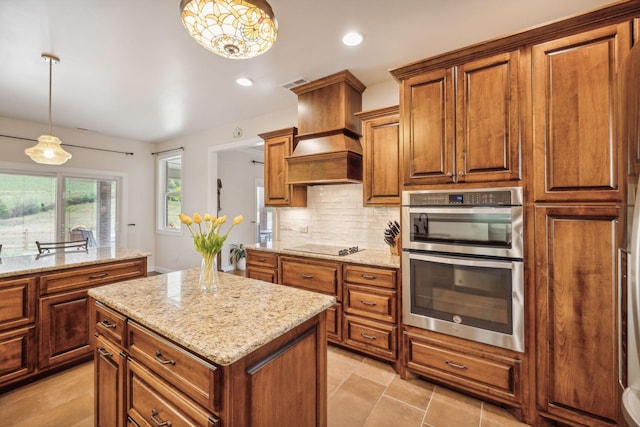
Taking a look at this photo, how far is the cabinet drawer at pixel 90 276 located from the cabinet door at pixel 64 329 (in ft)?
0.23

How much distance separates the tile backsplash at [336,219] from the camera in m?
3.14

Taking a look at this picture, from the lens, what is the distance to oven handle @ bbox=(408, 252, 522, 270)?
1.82 meters

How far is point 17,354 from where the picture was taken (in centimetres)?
209

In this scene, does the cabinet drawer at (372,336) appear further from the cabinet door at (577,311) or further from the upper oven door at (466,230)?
the cabinet door at (577,311)

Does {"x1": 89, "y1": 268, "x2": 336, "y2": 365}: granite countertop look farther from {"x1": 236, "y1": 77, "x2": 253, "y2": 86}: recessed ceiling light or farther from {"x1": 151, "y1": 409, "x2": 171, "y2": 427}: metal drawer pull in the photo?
{"x1": 236, "y1": 77, "x2": 253, "y2": 86}: recessed ceiling light

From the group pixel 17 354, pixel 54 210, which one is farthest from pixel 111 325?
pixel 54 210

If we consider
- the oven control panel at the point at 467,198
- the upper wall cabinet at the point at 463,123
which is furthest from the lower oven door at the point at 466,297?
the upper wall cabinet at the point at 463,123

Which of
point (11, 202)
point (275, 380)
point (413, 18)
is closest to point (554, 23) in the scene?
point (413, 18)

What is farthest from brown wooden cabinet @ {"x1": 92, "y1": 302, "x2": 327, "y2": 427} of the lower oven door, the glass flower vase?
the lower oven door

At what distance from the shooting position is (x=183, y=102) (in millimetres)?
3748

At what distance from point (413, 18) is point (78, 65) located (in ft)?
10.3

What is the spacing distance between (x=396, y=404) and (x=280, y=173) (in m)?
2.63

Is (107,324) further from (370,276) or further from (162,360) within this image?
(370,276)

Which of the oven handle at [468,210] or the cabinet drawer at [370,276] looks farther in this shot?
the cabinet drawer at [370,276]
